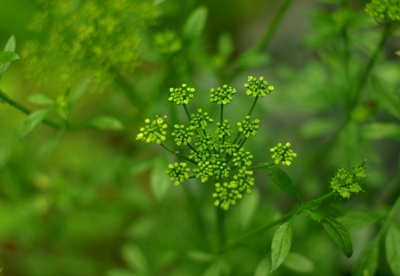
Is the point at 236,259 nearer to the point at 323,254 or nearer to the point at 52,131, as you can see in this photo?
the point at 323,254

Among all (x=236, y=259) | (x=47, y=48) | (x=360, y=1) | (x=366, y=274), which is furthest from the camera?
(x=360, y=1)

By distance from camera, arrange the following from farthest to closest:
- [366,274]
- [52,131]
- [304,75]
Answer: [52,131]
[304,75]
[366,274]

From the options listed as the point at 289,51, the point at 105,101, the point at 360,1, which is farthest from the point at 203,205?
the point at 360,1

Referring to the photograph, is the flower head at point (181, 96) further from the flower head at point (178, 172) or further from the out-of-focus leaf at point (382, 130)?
the out-of-focus leaf at point (382, 130)

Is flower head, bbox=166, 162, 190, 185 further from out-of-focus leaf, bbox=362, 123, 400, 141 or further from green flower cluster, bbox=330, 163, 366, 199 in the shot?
out-of-focus leaf, bbox=362, 123, 400, 141

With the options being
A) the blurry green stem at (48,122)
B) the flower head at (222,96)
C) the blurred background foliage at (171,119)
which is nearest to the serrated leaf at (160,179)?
the blurred background foliage at (171,119)

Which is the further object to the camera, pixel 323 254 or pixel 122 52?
pixel 323 254

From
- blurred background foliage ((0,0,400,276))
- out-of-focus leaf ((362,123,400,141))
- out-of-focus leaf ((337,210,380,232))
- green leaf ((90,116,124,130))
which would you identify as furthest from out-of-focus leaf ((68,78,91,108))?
out-of-focus leaf ((362,123,400,141))

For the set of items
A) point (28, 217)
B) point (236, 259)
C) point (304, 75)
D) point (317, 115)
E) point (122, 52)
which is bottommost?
point (317, 115)
